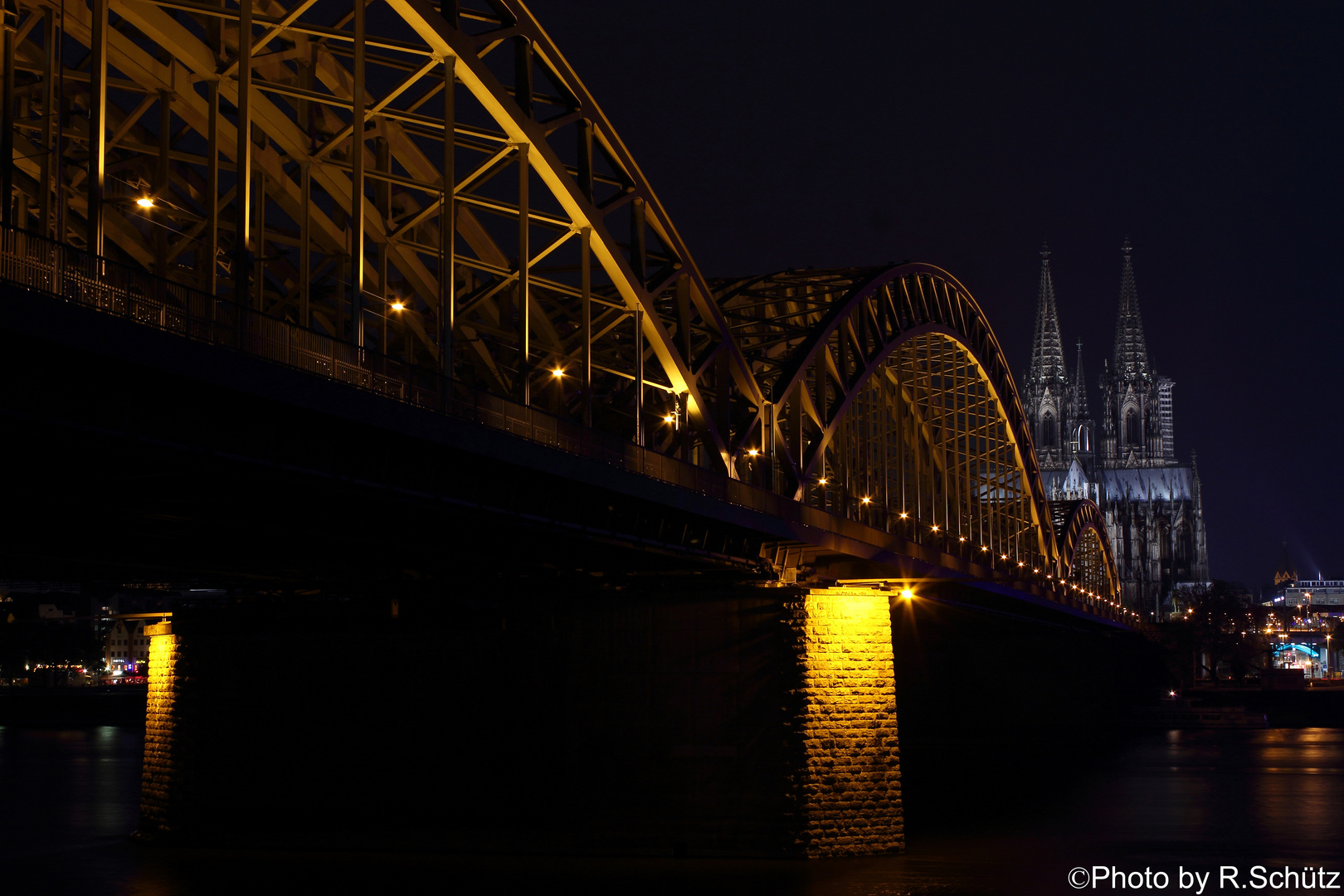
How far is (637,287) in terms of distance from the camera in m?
43.1

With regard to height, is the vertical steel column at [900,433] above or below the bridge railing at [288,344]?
above

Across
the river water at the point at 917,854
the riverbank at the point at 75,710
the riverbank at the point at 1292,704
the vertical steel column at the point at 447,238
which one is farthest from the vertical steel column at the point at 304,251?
the riverbank at the point at 1292,704

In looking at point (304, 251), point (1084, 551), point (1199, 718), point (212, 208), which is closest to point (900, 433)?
point (304, 251)

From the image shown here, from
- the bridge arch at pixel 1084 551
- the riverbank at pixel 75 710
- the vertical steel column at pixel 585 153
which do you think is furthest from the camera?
the bridge arch at pixel 1084 551

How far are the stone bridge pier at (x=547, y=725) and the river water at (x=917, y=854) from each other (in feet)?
3.10

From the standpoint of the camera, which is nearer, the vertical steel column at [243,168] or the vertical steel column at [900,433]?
the vertical steel column at [243,168]

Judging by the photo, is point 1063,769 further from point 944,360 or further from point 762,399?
point 762,399

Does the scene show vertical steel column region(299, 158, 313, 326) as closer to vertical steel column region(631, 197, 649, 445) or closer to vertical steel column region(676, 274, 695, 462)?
vertical steel column region(631, 197, 649, 445)

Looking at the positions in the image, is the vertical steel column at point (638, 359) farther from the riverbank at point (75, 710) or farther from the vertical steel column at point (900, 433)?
the riverbank at point (75, 710)

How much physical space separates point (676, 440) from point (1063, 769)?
4307cm

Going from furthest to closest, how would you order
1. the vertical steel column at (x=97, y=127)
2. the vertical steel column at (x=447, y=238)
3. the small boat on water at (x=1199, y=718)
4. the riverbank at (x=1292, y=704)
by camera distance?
the riverbank at (x=1292, y=704) < the small boat on water at (x=1199, y=718) < the vertical steel column at (x=447, y=238) < the vertical steel column at (x=97, y=127)

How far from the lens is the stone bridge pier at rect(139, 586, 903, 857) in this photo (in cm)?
3862

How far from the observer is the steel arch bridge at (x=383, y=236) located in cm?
2688

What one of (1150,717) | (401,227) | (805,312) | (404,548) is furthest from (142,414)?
(1150,717)
